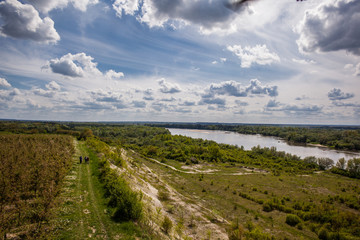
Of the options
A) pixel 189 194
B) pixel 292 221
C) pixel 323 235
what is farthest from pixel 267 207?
pixel 189 194

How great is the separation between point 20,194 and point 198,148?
73864 millimetres

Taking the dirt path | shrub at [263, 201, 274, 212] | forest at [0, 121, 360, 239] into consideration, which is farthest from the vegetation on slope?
shrub at [263, 201, 274, 212]

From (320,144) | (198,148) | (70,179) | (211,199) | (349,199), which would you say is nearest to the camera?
(70,179)

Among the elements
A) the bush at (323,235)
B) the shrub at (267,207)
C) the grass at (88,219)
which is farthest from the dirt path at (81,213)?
the shrub at (267,207)

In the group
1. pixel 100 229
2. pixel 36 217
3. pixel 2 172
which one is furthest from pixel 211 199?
pixel 2 172

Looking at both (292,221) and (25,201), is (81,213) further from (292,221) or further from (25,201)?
(292,221)

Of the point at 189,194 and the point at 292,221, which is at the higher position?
the point at 292,221

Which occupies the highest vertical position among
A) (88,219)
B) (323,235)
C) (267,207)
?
(88,219)

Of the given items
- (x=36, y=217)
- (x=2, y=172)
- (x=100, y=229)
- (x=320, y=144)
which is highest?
(x=2, y=172)

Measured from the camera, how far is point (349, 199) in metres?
33.8

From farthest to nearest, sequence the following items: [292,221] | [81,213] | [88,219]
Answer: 1. [292,221]
2. [81,213]
3. [88,219]

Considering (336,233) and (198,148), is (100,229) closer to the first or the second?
(336,233)

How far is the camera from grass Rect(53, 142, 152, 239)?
10.3 m

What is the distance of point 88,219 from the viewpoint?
11594mm
